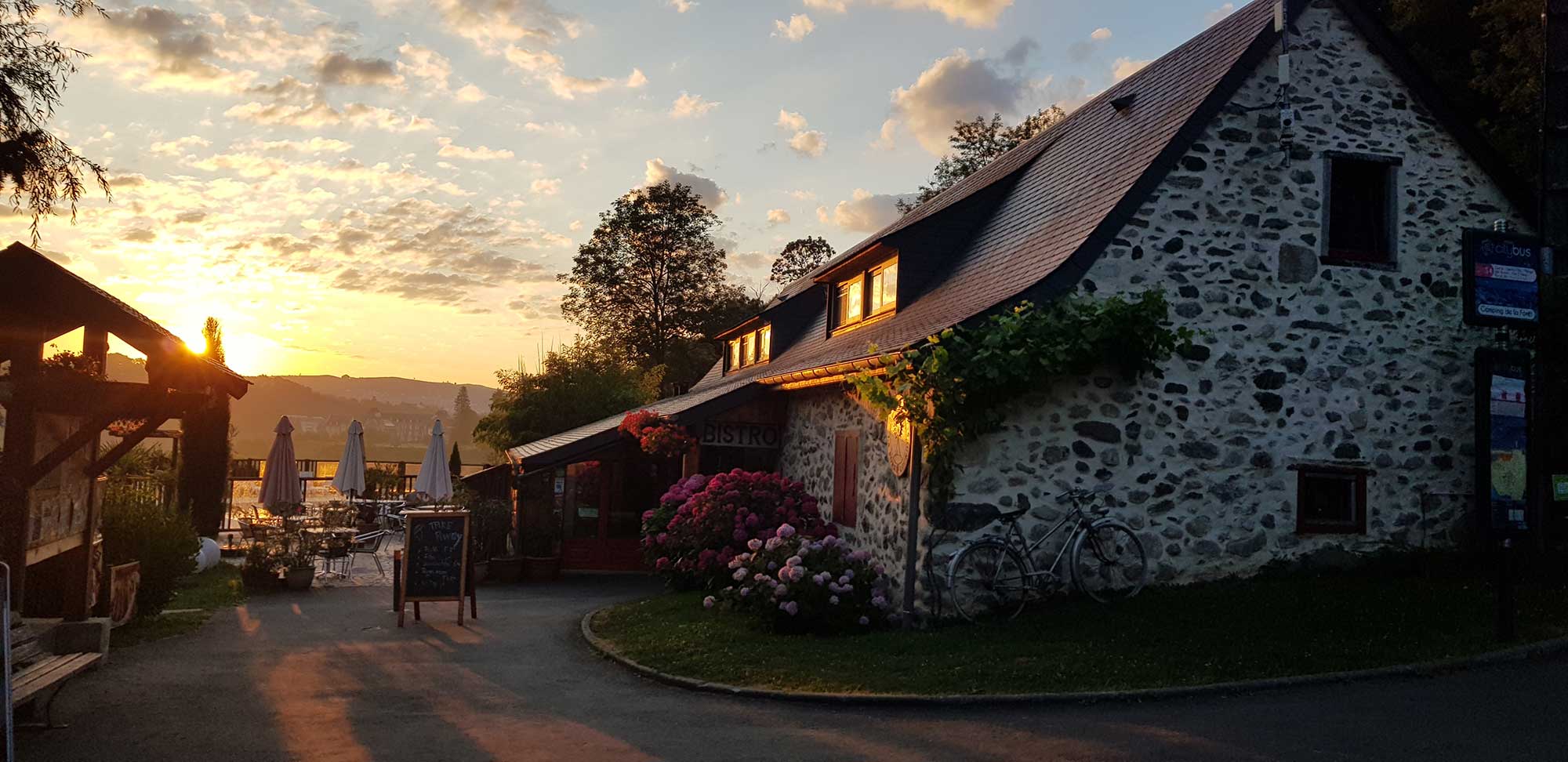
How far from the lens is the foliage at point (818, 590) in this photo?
11094 millimetres

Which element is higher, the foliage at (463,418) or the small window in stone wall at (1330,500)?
the foliage at (463,418)

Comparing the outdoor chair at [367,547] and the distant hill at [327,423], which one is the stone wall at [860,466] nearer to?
the outdoor chair at [367,547]

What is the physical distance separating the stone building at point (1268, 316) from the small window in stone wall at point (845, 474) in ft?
1.15

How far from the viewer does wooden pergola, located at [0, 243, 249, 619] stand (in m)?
9.11

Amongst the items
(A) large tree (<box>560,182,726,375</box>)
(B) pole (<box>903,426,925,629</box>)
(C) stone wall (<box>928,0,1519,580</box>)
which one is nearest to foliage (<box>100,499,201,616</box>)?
(B) pole (<box>903,426,925,629</box>)

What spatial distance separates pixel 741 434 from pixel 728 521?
12.1ft

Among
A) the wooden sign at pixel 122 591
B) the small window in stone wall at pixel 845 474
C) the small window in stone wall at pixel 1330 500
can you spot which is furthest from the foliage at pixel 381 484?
the small window in stone wall at pixel 1330 500

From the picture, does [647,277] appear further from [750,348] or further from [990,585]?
[990,585]

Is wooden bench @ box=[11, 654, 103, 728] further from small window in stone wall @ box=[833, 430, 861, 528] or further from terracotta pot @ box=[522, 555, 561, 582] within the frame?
terracotta pot @ box=[522, 555, 561, 582]

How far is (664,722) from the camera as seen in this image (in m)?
8.07

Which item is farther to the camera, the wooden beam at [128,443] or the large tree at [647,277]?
the large tree at [647,277]

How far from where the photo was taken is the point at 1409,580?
11.4 meters

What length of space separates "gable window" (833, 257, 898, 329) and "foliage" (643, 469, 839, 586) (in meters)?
3.19

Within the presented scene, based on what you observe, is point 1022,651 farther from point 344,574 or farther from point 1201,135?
point 344,574
